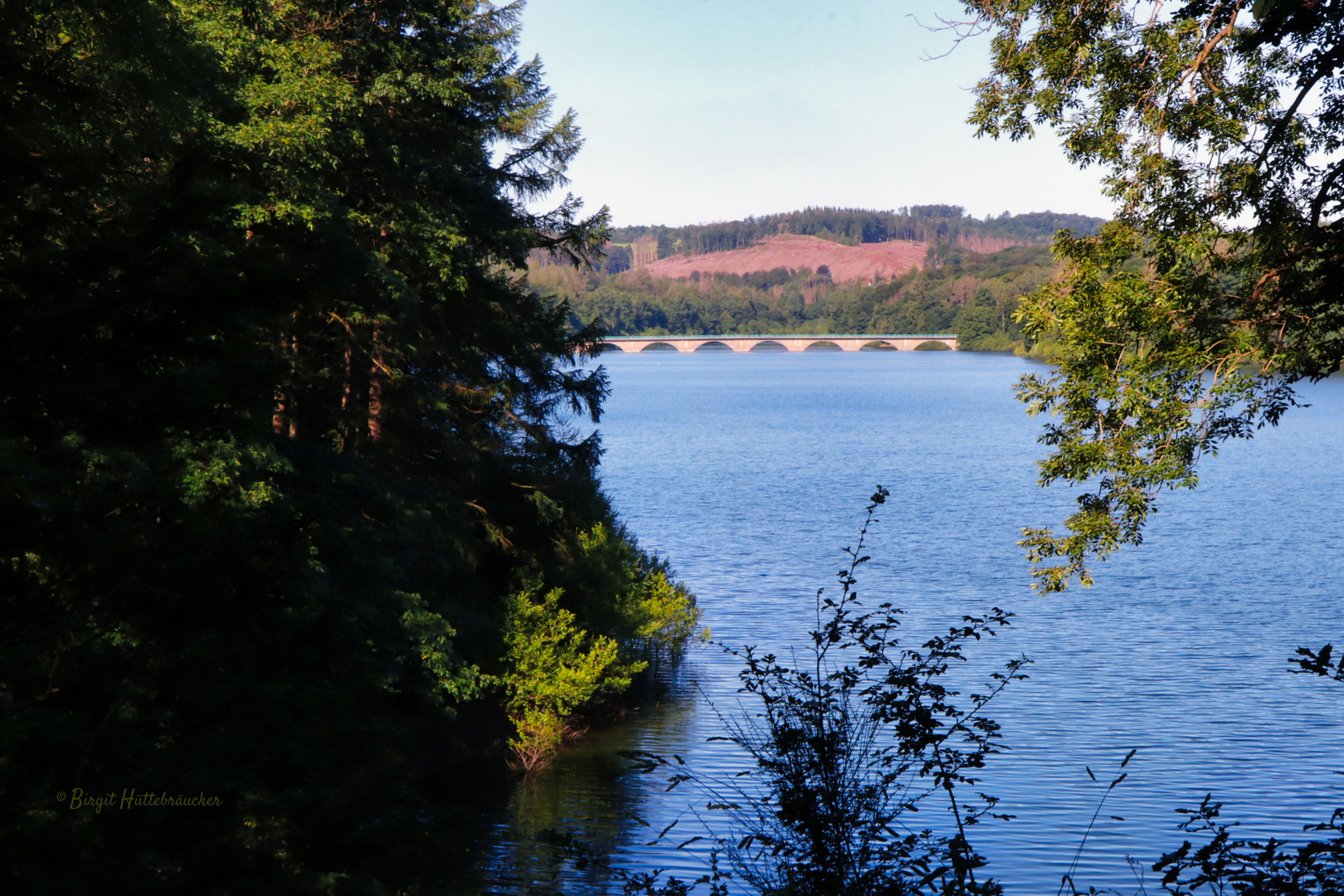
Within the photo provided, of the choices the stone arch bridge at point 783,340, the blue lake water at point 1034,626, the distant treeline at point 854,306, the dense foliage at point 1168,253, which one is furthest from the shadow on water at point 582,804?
the stone arch bridge at point 783,340

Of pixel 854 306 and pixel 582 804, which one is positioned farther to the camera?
pixel 854 306

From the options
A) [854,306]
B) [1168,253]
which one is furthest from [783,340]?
[1168,253]

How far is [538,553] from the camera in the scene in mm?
19125

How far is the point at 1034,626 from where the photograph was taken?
2323cm

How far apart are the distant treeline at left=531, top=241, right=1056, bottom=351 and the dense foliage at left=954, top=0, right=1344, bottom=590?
123466 millimetres

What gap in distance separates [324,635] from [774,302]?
641 feet

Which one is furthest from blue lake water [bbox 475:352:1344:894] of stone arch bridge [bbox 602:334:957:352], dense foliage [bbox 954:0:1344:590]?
stone arch bridge [bbox 602:334:957:352]

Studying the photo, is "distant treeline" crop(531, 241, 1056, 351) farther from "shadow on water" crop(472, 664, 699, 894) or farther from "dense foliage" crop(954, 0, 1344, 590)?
"dense foliage" crop(954, 0, 1344, 590)

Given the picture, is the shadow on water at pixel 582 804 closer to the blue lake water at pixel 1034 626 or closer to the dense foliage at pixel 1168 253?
the blue lake water at pixel 1034 626

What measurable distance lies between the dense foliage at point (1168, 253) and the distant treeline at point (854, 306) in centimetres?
12347

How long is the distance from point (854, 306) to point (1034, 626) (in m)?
161

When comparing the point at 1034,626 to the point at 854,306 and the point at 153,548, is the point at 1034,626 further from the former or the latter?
the point at 854,306

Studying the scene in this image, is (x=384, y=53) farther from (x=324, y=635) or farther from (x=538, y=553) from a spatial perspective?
(x=324, y=635)

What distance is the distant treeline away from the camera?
5753 inches
